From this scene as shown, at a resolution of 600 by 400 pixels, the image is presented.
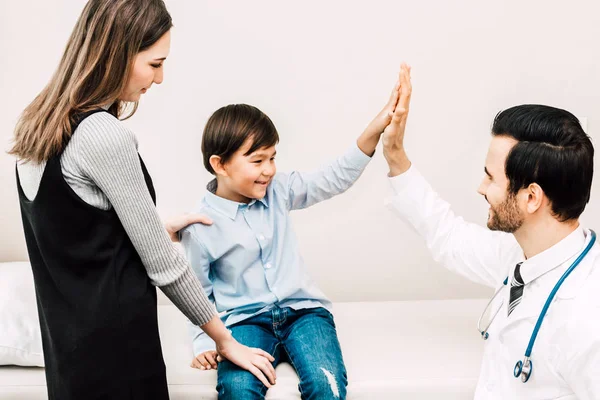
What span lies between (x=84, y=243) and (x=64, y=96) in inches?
11.8

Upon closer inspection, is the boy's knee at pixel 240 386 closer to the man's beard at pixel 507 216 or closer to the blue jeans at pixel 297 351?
the blue jeans at pixel 297 351

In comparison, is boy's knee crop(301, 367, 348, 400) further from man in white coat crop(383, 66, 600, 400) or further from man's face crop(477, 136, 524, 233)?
man's face crop(477, 136, 524, 233)

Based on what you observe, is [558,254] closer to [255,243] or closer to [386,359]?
[386,359]

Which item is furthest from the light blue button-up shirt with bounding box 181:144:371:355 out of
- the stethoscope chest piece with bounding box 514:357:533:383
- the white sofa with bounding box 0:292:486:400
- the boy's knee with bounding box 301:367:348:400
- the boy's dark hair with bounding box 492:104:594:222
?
the stethoscope chest piece with bounding box 514:357:533:383

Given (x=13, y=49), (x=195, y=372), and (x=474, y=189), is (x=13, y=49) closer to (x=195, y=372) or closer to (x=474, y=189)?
(x=195, y=372)

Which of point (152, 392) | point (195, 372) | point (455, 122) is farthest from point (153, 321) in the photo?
point (455, 122)

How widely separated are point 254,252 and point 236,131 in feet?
1.15

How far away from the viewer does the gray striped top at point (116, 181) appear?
4.63 ft

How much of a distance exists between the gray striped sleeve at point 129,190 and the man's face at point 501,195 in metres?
0.72

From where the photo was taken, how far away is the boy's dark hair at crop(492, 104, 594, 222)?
1.54 meters

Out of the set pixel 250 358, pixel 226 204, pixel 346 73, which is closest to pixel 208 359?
pixel 250 358

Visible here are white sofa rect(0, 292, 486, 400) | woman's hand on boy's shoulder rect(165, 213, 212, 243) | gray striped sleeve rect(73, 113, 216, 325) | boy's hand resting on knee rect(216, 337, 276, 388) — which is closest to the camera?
gray striped sleeve rect(73, 113, 216, 325)

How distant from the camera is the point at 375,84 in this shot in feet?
8.62

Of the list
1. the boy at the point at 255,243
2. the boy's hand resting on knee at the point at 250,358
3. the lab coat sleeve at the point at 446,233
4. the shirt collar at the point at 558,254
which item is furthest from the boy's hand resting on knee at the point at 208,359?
the shirt collar at the point at 558,254
